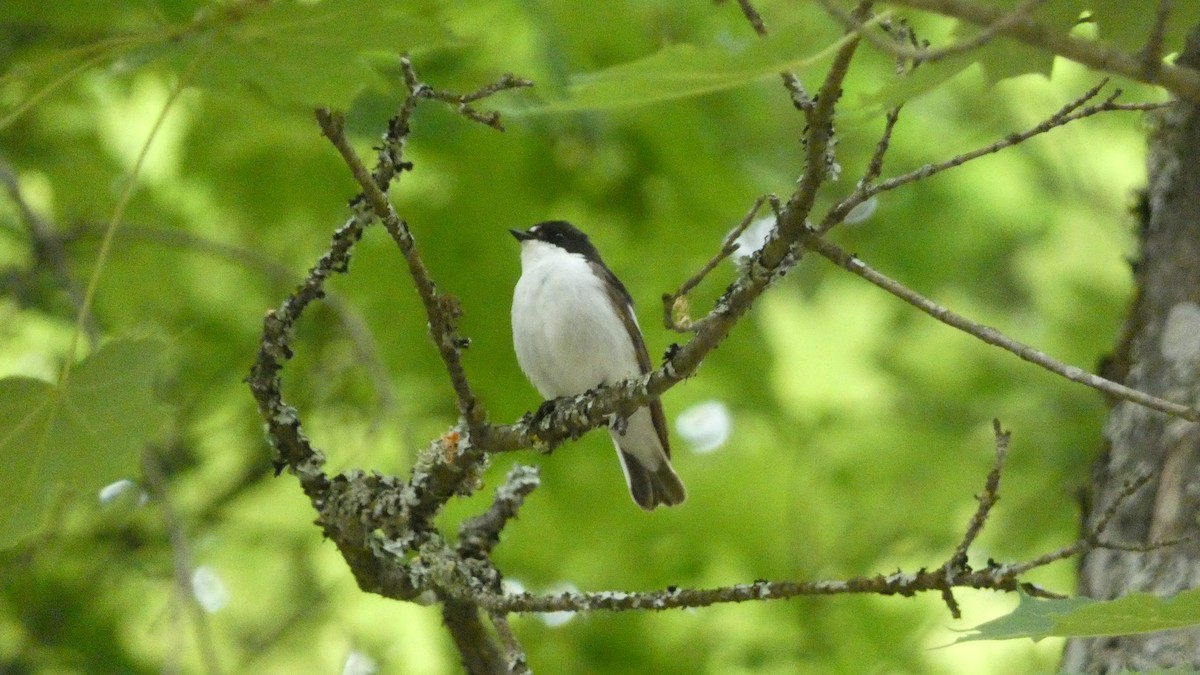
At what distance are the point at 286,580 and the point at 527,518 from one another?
5.00 ft

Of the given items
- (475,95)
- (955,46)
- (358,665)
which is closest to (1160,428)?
(475,95)

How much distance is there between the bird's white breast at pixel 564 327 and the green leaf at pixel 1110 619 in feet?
11.2

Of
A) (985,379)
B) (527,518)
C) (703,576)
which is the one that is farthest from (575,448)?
(985,379)

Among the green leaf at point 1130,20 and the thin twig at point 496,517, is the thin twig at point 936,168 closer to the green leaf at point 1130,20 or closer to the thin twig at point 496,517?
the green leaf at point 1130,20

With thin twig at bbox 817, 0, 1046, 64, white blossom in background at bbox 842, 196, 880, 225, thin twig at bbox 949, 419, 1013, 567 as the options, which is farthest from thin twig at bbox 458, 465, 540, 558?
white blossom in background at bbox 842, 196, 880, 225

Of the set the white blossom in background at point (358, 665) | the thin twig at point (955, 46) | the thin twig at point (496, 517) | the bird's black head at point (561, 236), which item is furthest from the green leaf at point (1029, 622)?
the bird's black head at point (561, 236)

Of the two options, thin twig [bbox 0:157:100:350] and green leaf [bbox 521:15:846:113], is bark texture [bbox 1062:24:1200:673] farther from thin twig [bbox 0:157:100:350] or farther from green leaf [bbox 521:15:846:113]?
thin twig [bbox 0:157:100:350]

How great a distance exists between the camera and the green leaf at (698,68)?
4.89ft

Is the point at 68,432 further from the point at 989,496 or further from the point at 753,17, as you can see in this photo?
the point at 989,496

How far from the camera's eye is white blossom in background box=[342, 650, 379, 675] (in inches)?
165

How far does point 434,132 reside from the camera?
4.66 m

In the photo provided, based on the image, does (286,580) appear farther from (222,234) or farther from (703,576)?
(703,576)

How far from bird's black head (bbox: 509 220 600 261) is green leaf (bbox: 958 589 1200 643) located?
370 centimetres

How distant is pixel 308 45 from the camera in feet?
6.29
